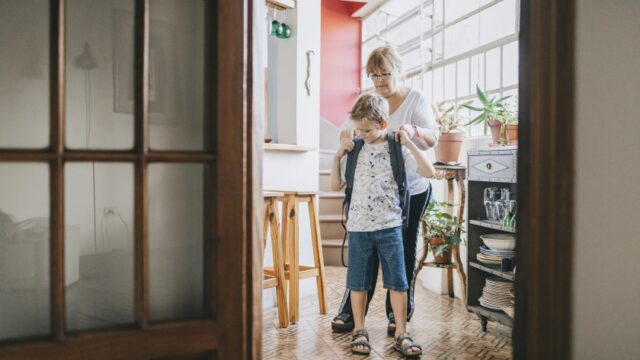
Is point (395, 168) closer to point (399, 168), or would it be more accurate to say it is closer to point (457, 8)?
point (399, 168)

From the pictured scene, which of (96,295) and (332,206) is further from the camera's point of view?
(332,206)

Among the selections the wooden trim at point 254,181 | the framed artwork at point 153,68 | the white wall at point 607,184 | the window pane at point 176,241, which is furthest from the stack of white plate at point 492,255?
the framed artwork at point 153,68

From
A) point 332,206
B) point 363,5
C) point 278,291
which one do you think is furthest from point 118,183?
point 363,5

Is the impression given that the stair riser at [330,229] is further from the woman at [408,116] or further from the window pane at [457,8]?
the woman at [408,116]

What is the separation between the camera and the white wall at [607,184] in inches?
59.6

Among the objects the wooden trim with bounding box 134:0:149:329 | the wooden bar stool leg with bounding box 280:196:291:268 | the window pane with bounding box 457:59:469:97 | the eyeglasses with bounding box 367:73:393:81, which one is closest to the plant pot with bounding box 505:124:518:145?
the eyeglasses with bounding box 367:73:393:81

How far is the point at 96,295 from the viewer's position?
124 centimetres

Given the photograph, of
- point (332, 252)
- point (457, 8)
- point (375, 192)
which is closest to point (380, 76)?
point (375, 192)

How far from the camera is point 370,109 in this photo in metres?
2.43

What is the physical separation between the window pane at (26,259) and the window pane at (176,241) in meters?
0.23

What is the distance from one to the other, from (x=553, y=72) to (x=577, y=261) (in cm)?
55

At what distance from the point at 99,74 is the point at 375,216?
1.49m

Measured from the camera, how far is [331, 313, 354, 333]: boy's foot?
285 cm

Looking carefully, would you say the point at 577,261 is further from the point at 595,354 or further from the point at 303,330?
the point at 303,330
